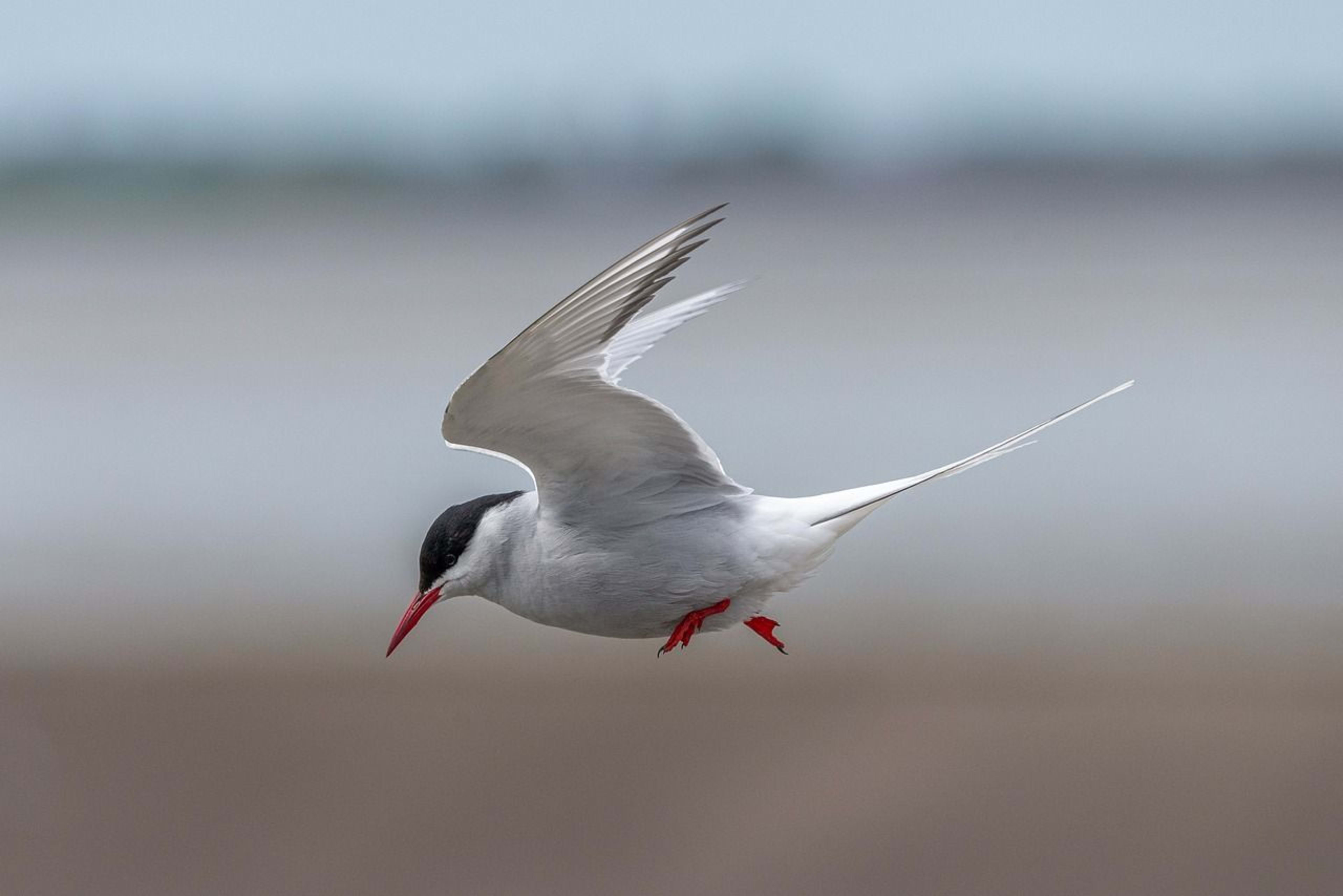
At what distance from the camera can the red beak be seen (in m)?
4.23

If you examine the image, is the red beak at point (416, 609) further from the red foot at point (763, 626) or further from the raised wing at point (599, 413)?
the red foot at point (763, 626)

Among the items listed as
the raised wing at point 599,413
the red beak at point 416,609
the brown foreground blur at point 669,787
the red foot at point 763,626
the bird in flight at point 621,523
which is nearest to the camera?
the raised wing at point 599,413

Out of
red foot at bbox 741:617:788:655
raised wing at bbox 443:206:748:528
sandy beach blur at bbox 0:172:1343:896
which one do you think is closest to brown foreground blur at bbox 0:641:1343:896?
sandy beach blur at bbox 0:172:1343:896

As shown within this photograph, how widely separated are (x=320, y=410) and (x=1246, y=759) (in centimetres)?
971

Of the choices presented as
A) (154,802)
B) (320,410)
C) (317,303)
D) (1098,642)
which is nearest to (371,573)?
(154,802)

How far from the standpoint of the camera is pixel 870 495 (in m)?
4.03

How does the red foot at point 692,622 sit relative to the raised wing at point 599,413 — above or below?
below

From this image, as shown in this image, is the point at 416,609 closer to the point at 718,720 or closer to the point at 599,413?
the point at 599,413

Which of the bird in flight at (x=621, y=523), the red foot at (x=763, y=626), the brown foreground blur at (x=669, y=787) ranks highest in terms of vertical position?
the bird in flight at (x=621, y=523)

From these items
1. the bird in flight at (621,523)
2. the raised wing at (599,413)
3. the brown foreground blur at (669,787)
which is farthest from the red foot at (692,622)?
the brown foreground blur at (669,787)

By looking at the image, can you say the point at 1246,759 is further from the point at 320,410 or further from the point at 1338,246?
the point at 1338,246

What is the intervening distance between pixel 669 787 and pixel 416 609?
7465 millimetres

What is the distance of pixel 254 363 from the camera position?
65.4 ft

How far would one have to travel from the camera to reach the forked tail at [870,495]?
3.85 meters
